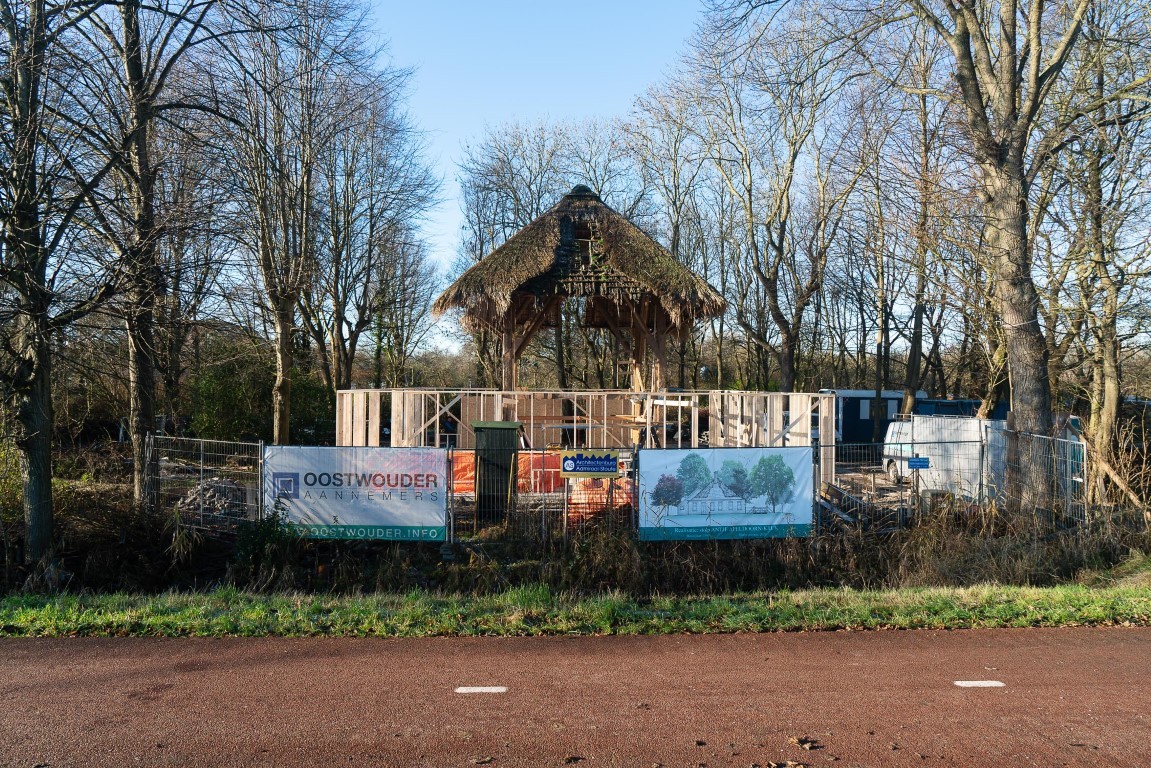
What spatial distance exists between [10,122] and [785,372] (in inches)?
965

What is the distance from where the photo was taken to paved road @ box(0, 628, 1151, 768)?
193 inches

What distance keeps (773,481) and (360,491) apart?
256 inches

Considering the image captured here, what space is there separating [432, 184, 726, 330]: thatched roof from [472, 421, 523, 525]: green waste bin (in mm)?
5399

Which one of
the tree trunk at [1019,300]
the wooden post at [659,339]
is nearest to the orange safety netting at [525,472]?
the wooden post at [659,339]

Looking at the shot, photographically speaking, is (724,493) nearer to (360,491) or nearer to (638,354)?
(360,491)

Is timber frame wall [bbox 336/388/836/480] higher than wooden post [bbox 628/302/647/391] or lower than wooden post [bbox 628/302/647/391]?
lower

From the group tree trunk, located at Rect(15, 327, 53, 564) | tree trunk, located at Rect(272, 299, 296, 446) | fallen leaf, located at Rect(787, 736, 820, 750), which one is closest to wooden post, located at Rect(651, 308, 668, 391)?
tree trunk, located at Rect(272, 299, 296, 446)

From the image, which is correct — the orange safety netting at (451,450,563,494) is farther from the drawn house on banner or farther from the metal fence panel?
the metal fence panel

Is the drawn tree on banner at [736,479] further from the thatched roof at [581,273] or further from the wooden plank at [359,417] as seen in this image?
the wooden plank at [359,417]

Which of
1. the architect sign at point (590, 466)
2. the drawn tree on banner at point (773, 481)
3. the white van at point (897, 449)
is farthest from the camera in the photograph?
the white van at point (897, 449)

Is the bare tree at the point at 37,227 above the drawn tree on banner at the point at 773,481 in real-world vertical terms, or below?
above

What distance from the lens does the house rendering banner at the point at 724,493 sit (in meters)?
12.3

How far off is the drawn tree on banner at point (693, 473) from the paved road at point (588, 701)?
491 cm

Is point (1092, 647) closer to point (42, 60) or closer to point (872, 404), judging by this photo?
point (42, 60)
